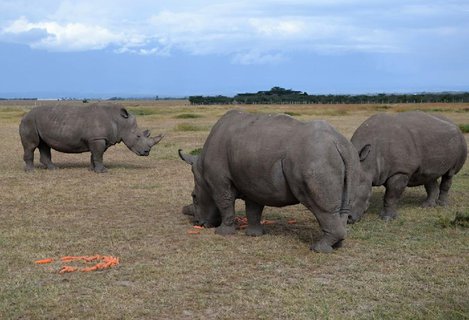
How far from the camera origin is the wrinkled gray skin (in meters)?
10.8

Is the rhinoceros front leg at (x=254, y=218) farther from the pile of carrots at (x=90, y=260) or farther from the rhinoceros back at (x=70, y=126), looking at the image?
the rhinoceros back at (x=70, y=126)

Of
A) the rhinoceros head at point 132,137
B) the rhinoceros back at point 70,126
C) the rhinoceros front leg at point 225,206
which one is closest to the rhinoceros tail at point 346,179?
the rhinoceros front leg at point 225,206

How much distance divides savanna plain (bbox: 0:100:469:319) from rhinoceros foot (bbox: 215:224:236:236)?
0.14 meters

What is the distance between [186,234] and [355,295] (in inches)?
143

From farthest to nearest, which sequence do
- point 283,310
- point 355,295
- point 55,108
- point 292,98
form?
point 292,98, point 55,108, point 355,295, point 283,310

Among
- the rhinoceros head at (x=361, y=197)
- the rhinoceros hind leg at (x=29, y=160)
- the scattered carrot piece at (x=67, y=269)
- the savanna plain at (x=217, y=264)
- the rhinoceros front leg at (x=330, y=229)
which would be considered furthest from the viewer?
the rhinoceros hind leg at (x=29, y=160)

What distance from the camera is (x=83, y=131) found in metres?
17.1

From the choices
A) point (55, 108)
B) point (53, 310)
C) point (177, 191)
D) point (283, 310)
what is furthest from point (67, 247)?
point (55, 108)

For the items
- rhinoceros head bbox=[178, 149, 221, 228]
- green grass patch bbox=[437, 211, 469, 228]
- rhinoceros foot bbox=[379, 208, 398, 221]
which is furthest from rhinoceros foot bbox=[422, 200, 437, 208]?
rhinoceros head bbox=[178, 149, 221, 228]

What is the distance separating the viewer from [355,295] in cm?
684

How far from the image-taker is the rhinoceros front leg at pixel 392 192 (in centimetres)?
1085

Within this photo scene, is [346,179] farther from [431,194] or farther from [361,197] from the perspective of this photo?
[431,194]

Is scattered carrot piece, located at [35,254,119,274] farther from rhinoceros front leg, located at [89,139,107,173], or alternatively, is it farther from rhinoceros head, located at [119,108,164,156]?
rhinoceros head, located at [119,108,164,156]

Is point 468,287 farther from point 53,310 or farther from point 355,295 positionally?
point 53,310
